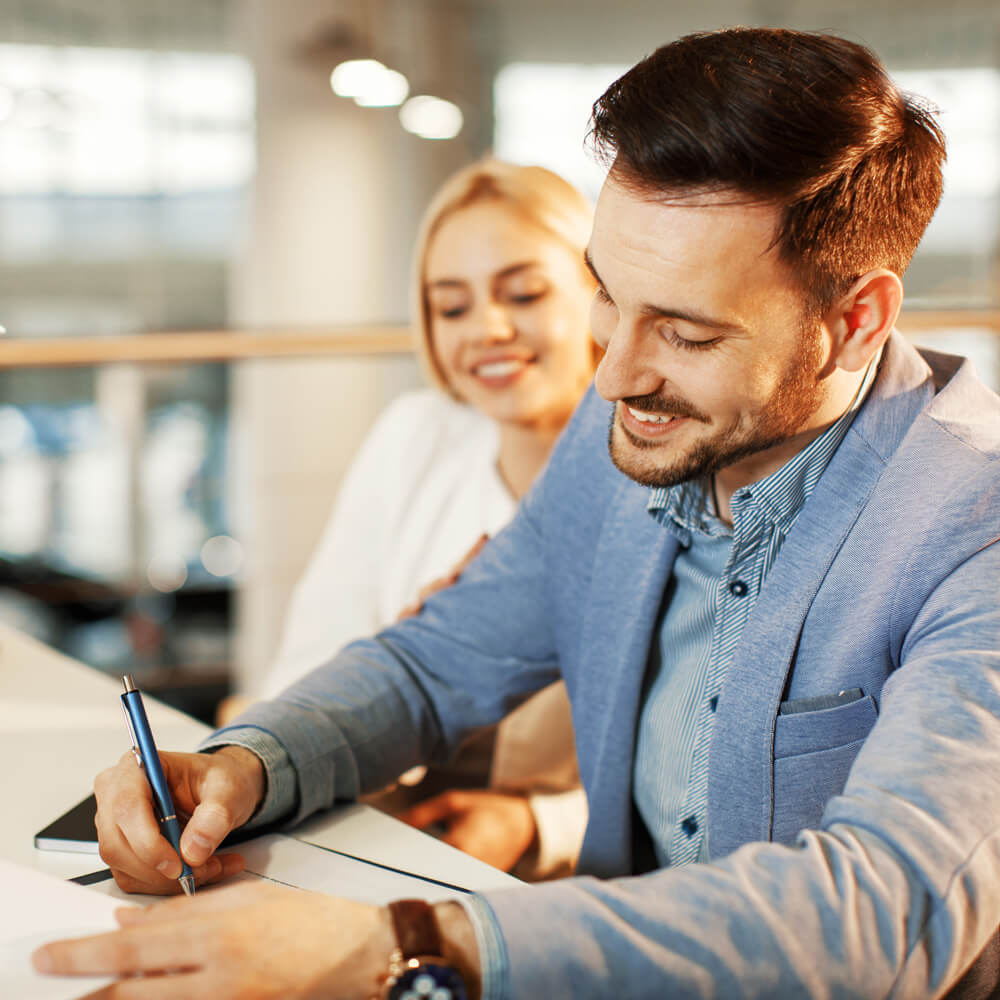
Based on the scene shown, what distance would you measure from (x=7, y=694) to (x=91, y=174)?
4.99 metres

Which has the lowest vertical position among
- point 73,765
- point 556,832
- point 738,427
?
point 556,832

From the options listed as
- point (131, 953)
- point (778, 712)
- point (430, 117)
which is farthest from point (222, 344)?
point (430, 117)

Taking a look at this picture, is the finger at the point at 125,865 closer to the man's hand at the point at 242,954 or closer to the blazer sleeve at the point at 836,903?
the man's hand at the point at 242,954

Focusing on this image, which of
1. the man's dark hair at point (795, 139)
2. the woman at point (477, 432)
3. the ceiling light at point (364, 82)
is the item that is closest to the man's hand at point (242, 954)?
the man's dark hair at point (795, 139)

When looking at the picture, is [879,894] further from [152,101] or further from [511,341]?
[152,101]

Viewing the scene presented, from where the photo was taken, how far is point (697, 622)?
3.35ft

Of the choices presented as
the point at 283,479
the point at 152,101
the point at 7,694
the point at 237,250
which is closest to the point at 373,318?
the point at 283,479

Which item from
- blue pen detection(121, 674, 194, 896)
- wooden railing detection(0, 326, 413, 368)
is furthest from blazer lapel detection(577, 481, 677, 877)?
wooden railing detection(0, 326, 413, 368)

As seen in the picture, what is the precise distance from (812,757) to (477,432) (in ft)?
3.59

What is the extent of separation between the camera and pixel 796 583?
863 millimetres

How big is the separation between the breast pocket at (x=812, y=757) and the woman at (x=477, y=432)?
706 millimetres

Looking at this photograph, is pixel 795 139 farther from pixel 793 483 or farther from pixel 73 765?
pixel 73 765

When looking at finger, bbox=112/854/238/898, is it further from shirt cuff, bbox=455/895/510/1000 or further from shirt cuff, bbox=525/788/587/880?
shirt cuff, bbox=525/788/587/880

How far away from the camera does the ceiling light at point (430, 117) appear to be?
436 centimetres
